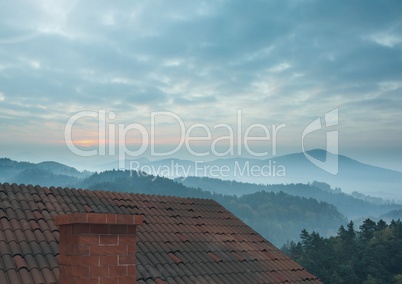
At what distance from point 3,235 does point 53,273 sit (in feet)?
3.78

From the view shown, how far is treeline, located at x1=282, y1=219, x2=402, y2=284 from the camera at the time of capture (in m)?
66.1

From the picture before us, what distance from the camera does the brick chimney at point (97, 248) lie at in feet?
14.3

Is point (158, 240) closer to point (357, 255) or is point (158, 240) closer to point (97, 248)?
point (97, 248)

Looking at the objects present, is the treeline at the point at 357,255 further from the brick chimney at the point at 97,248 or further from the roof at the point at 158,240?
the brick chimney at the point at 97,248

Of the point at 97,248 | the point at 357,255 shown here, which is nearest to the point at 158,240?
the point at 97,248

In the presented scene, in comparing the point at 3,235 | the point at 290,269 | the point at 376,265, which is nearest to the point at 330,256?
the point at 376,265

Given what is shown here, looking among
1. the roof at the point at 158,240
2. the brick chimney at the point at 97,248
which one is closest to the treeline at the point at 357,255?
the roof at the point at 158,240

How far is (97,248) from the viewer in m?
4.41

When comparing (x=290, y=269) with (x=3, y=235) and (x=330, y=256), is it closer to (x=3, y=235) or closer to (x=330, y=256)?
(x=3, y=235)

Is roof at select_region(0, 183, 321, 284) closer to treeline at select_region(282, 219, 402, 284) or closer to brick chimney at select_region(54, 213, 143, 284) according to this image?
brick chimney at select_region(54, 213, 143, 284)

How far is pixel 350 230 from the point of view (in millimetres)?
82750

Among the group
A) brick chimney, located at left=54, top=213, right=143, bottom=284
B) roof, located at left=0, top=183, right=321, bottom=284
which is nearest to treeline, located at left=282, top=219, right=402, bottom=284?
roof, located at left=0, top=183, right=321, bottom=284

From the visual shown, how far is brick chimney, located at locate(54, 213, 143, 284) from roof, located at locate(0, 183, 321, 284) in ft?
4.82

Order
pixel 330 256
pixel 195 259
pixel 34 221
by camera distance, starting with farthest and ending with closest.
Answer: pixel 330 256
pixel 195 259
pixel 34 221
